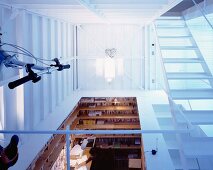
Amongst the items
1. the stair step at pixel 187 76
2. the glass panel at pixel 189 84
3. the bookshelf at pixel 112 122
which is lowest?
the bookshelf at pixel 112 122

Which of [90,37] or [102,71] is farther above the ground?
[90,37]

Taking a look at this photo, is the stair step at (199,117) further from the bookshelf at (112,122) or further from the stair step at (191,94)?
the bookshelf at (112,122)

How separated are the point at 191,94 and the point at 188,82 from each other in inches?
21.6

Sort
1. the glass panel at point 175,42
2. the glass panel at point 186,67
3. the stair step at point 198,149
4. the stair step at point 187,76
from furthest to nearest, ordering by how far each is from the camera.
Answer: the glass panel at point 175,42 < the glass panel at point 186,67 < the stair step at point 187,76 < the stair step at point 198,149

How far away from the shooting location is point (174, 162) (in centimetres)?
348

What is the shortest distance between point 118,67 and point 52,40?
2384mm

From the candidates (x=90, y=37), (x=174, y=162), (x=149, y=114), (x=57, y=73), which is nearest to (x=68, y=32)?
(x=90, y=37)

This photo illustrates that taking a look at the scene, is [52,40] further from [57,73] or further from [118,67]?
[118,67]

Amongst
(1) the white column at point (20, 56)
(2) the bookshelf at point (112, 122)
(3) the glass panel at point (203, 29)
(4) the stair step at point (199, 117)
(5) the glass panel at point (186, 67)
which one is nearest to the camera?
(4) the stair step at point (199, 117)

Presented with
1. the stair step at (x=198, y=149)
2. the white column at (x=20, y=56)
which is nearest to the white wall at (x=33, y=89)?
the white column at (x=20, y=56)

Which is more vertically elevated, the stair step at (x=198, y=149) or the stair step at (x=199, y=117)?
the stair step at (x=199, y=117)

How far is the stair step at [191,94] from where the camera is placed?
3791 millimetres

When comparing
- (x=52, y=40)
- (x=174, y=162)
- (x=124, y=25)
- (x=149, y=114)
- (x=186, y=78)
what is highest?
(x=124, y=25)

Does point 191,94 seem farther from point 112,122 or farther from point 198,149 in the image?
point 112,122
